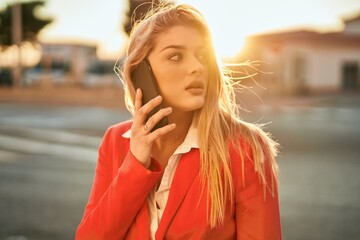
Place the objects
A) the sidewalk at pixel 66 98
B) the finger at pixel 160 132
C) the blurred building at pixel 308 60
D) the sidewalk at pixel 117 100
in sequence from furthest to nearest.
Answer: the blurred building at pixel 308 60, the sidewalk at pixel 66 98, the sidewalk at pixel 117 100, the finger at pixel 160 132

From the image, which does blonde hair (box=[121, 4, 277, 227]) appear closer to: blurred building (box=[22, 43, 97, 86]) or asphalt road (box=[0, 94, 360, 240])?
asphalt road (box=[0, 94, 360, 240])

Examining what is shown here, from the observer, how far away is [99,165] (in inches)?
88.0

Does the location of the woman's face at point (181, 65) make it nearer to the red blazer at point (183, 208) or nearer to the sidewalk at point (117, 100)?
the red blazer at point (183, 208)

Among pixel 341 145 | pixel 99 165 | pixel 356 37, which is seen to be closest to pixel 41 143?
pixel 341 145

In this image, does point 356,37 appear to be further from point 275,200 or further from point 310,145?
point 275,200

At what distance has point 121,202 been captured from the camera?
1924mm

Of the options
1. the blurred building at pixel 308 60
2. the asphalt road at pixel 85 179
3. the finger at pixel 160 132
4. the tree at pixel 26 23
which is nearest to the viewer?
the finger at pixel 160 132

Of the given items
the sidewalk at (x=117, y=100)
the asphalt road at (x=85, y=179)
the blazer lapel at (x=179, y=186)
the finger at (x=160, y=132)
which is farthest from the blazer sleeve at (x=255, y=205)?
the sidewalk at (x=117, y=100)

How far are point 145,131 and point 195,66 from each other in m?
0.33

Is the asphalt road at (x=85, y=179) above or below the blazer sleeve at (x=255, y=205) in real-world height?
below

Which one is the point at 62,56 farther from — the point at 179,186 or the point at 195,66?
the point at 179,186

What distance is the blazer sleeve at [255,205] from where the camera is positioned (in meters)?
1.93

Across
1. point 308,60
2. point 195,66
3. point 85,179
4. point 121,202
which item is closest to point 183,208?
point 121,202

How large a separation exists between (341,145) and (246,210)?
9.72m
